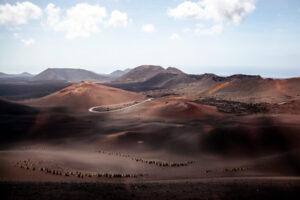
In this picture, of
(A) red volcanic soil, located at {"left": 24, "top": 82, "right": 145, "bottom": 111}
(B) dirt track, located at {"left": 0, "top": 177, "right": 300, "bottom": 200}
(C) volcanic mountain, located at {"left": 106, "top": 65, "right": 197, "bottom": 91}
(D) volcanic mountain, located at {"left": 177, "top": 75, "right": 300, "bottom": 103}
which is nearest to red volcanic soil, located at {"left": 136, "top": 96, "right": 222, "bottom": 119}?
(A) red volcanic soil, located at {"left": 24, "top": 82, "right": 145, "bottom": 111}

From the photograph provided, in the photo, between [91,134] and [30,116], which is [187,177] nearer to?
[91,134]

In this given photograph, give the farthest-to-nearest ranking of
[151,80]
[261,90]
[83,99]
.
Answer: [151,80], [261,90], [83,99]

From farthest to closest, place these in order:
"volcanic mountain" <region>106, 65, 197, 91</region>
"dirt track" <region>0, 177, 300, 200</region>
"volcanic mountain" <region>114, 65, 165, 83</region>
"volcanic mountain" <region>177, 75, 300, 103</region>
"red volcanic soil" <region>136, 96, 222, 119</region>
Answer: "volcanic mountain" <region>114, 65, 165, 83</region>, "volcanic mountain" <region>106, 65, 197, 91</region>, "volcanic mountain" <region>177, 75, 300, 103</region>, "red volcanic soil" <region>136, 96, 222, 119</region>, "dirt track" <region>0, 177, 300, 200</region>

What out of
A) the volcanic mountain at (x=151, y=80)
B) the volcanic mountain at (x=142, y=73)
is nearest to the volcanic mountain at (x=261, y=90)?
the volcanic mountain at (x=151, y=80)

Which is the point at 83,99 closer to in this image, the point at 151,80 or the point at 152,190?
the point at 152,190

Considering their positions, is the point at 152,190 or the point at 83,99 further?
the point at 83,99

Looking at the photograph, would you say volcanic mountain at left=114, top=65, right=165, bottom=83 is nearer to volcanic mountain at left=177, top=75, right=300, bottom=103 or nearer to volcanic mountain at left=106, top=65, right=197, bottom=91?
volcanic mountain at left=106, top=65, right=197, bottom=91

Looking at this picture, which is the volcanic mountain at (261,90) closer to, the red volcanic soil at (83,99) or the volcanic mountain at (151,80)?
the red volcanic soil at (83,99)

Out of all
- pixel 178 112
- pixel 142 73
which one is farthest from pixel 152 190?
pixel 142 73

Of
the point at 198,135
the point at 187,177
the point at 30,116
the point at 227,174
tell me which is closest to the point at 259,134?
the point at 198,135

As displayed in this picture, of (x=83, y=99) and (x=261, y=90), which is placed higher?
(x=261, y=90)

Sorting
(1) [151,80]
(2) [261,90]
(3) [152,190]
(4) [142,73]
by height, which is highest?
(4) [142,73]
